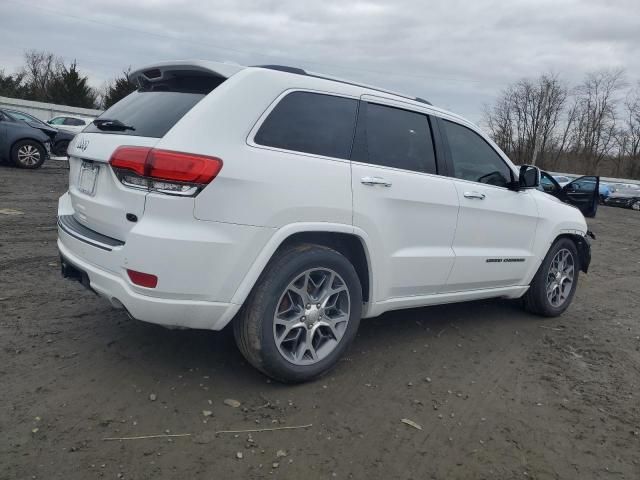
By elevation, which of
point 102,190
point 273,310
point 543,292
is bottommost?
point 543,292

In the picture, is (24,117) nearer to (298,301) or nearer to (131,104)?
(131,104)

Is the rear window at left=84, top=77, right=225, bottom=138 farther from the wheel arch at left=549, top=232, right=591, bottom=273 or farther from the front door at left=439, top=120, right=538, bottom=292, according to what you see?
the wheel arch at left=549, top=232, right=591, bottom=273

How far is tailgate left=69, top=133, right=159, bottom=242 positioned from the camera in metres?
2.93

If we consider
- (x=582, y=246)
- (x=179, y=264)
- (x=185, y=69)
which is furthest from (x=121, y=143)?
(x=582, y=246)

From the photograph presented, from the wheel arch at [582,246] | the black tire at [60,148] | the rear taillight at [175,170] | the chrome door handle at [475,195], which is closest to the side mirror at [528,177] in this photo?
the chrome door handle at [475,195]

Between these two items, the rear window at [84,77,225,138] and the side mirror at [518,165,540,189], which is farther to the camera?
the side mirror at [518,165,540,189]

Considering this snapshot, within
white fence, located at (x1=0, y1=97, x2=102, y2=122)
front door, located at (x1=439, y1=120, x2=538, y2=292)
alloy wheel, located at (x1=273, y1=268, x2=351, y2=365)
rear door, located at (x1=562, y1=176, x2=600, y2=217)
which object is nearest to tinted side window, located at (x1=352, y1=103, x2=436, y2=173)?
front door, located at (x1=439, y1=120, x2=538, y2=292)

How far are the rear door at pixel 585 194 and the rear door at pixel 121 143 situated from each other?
469cm

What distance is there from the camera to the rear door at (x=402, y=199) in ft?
11.5

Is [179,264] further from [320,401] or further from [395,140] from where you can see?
[395,140]

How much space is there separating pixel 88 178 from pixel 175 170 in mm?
862

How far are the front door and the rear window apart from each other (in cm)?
192

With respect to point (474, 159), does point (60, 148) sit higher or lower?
lower

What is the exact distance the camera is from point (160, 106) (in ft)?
10.7
